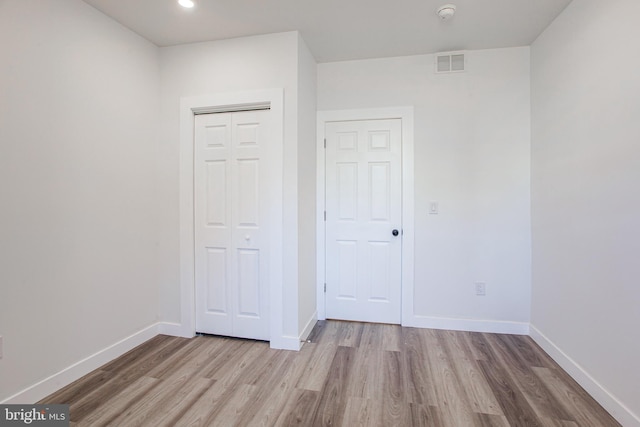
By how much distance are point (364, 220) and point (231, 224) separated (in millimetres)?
1328

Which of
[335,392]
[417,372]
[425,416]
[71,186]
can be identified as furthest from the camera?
[417,372]

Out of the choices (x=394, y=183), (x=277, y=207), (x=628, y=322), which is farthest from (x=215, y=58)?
(x=628, y=322)

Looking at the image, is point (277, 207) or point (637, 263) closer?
point (637, 263)

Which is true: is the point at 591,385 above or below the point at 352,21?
below

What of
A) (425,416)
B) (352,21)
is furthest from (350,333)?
(352,21)

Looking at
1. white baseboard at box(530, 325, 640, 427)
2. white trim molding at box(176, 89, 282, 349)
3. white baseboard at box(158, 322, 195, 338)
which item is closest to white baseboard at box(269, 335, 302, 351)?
white trim molding at box(176, 89, 282, 349)

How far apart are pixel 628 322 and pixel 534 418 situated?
754 millimetres

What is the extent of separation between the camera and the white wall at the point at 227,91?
8.07ft

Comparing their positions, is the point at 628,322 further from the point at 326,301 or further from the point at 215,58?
the point at 215,58

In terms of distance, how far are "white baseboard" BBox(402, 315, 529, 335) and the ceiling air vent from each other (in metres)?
2.43

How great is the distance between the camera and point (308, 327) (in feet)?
9.03

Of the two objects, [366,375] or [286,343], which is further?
[286,343]

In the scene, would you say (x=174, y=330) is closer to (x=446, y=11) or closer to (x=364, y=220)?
(x=364, y=220)

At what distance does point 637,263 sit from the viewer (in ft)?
5.18
